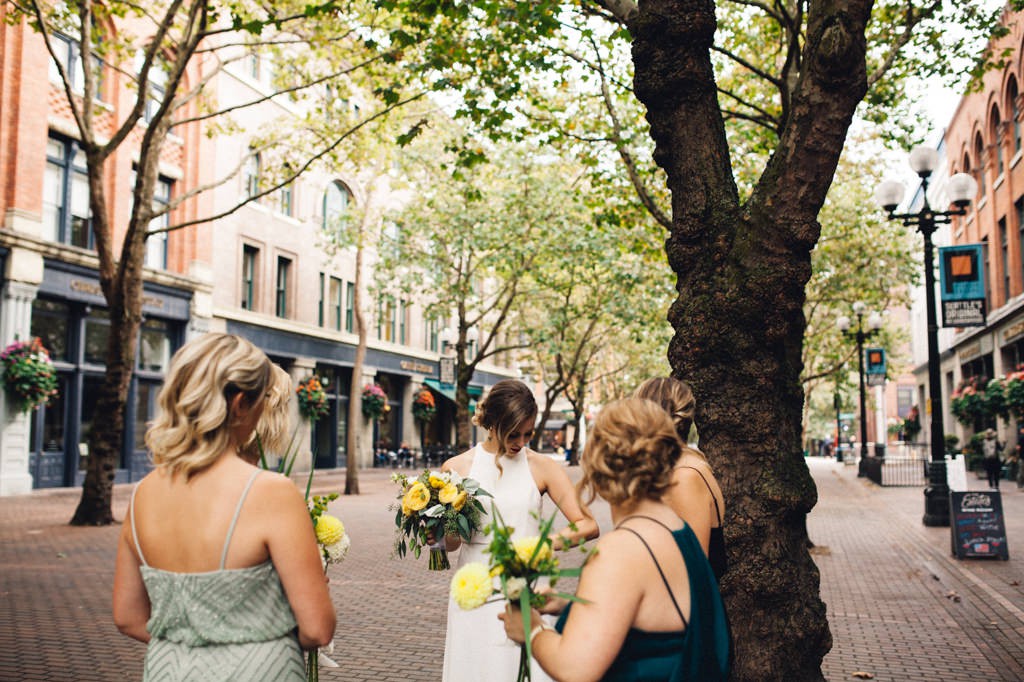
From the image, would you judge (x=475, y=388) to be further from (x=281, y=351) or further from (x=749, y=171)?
(x=749, y=171)

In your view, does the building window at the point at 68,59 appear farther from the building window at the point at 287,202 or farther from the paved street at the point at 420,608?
the paved street at the point at 420,608

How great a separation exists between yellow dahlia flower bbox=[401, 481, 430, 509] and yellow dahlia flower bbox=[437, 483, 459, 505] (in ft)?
0.24

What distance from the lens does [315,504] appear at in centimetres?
297

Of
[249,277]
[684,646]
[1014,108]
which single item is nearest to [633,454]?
[684,646]

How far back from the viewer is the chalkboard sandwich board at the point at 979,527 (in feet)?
39.6

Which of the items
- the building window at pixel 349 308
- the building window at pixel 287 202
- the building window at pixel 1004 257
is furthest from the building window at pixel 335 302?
the building window at pixel 1004 257

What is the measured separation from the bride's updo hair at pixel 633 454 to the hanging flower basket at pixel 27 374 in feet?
65.9

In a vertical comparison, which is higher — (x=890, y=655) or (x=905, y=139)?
(x=905, y=139)

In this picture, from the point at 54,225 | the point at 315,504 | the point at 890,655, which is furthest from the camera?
the point at 54,225

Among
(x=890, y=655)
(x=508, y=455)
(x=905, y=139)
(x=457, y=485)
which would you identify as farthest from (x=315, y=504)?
(x=905, y=139)

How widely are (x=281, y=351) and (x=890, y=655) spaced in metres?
26.9

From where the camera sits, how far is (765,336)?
5016mm

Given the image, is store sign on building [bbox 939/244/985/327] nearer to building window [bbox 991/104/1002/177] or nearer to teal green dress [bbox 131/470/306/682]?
teal green dress [bbox 131/470/306/682]

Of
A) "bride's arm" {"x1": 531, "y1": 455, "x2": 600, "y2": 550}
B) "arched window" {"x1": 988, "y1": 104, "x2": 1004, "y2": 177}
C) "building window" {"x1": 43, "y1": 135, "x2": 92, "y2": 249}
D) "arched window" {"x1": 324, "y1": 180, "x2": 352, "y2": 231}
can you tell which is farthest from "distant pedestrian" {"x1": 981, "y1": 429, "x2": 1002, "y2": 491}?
"building window" {"x1": 43, "y1": 135, "x2": 92, "y2": 249}
